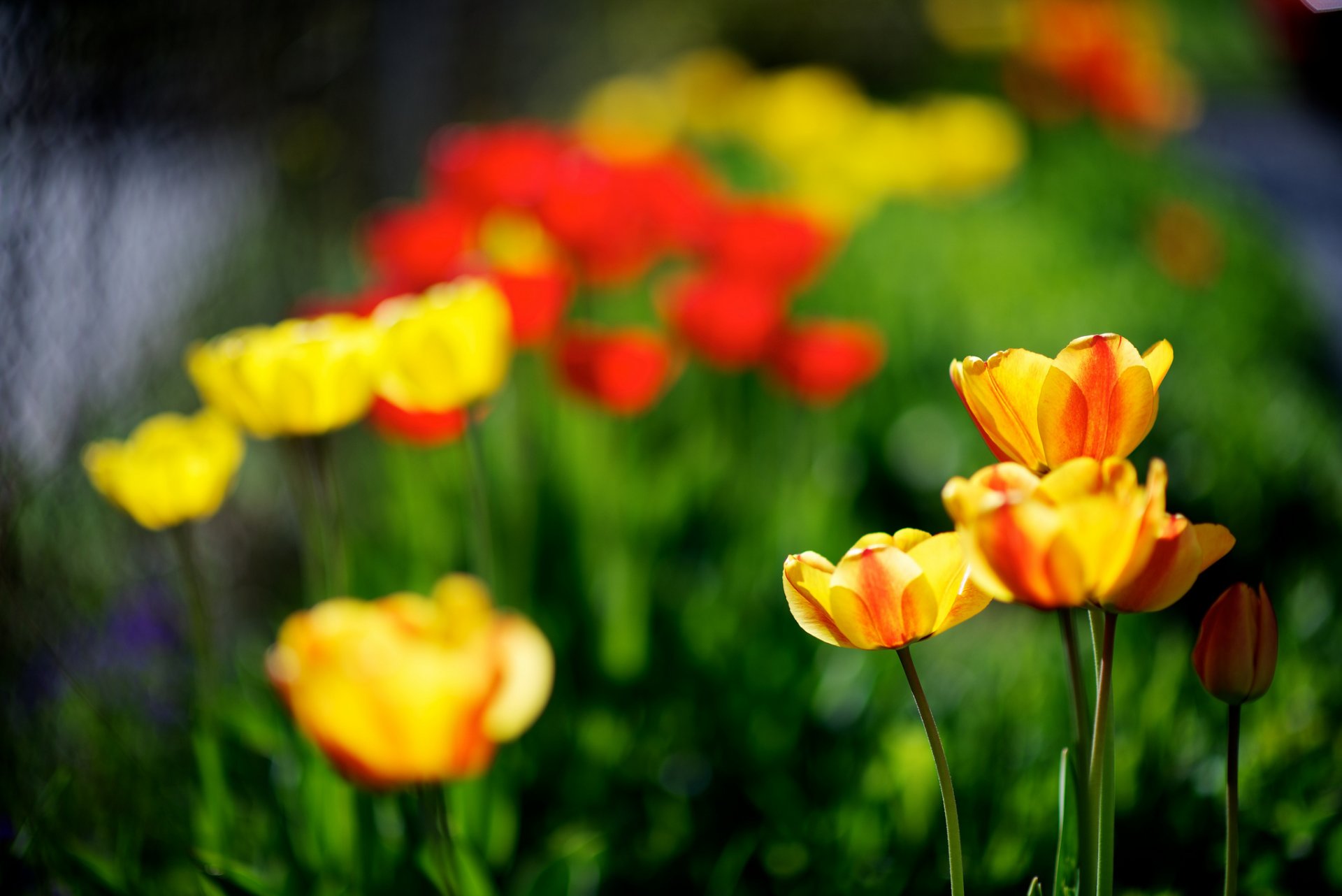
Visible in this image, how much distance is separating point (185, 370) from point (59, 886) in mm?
1286

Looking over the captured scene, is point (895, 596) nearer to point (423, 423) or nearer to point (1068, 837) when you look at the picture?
point (1068, 837)

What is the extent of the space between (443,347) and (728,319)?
0.69 m

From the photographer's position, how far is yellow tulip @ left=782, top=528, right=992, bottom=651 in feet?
1.78

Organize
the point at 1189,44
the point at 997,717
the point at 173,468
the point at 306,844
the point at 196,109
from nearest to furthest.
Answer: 1. the point at 173,468
2. the point at 306,844
3. the point at 997,717
4. the point at 196,109
5. the point at 1189,44

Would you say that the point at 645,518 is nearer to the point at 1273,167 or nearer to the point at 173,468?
the point at 173,468

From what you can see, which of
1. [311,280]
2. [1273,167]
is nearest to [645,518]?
[311,280]

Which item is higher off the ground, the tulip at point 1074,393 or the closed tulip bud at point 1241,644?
the tulip at point 1074,393

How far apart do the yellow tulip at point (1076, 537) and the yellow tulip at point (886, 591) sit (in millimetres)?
50

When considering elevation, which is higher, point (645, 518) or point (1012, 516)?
point (1012, 516)

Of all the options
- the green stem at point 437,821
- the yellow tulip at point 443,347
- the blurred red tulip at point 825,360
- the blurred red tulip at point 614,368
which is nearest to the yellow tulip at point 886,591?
the green stem at point 437,821

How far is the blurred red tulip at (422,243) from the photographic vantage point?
142cm

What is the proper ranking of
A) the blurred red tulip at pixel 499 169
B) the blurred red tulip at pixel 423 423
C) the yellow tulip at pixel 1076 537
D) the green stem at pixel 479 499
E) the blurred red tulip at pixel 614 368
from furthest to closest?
the blurred red tulip at pixel 499 169 < the blurred red tulip at pixel 614 368 < the blurred red tulip at pixel 423 423 < the green stem at pixel 479 499 < the yellow tulip at pixel 1076 537

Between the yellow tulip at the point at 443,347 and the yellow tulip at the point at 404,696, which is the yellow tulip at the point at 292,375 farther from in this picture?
the yellow tulip at the point at 404,696

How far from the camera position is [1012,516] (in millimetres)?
476
